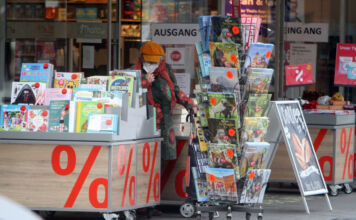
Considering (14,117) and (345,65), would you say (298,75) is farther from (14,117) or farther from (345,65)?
(14,117)

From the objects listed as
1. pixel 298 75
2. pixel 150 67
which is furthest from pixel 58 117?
pixel 298 75

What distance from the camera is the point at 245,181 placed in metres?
8.05

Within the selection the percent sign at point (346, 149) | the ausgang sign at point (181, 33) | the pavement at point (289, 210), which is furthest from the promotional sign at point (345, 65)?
the ausgang sign at point (181, 33)

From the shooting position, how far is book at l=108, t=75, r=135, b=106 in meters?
8.26

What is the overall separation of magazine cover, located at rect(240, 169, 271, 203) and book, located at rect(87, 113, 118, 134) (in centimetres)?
137

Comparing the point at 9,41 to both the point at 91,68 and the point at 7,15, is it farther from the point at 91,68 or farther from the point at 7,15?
the point at 91,68

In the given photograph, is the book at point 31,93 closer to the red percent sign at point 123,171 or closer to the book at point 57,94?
the book at point 57,94

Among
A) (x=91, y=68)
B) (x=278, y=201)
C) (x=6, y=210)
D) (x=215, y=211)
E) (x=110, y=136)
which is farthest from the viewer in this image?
(x=91, y=68)

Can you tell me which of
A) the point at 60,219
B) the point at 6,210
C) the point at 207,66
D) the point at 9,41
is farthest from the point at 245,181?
the point at 9,41

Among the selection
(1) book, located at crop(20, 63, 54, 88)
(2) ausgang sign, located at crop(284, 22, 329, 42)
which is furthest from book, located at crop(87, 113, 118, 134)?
(2) ausgang sign, located at crop(284, 22, 329, 42)

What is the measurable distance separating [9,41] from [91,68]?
5.47ft

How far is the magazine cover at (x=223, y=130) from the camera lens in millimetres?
7984

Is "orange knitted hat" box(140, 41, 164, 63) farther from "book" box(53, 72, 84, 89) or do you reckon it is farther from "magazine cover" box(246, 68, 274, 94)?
"magazine cover" box(246, 68, 274, 94)

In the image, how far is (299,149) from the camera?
9352 mm
